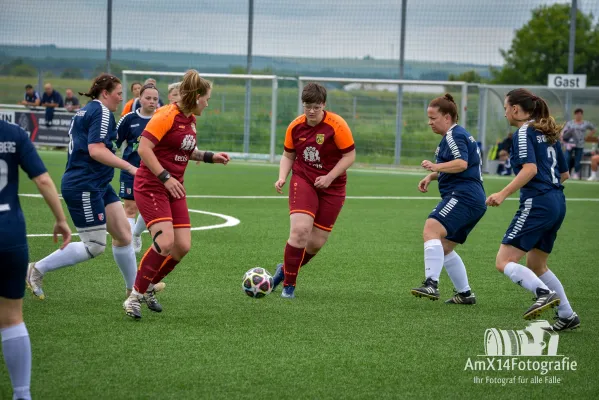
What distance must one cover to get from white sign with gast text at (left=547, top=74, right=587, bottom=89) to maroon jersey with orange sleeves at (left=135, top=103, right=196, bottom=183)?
69.1 feet

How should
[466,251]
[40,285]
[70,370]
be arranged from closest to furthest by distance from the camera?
1. [70,370]
2. [40,285]
3. [466,251]

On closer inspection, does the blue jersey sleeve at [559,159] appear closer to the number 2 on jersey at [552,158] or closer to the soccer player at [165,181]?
the number 2 on jersey at [552,158]

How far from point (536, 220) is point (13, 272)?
410 centimetres

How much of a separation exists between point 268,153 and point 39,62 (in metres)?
9.97

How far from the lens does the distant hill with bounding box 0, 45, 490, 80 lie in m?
29.9

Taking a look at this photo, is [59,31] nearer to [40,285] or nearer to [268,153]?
[268,153]

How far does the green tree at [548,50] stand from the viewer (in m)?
35.7

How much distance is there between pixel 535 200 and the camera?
7168 mm

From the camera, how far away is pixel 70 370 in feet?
18.9

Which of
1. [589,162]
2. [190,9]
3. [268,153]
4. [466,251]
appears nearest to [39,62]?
[190,9]

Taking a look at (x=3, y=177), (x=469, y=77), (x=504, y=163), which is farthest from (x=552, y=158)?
(x=469, y=77)

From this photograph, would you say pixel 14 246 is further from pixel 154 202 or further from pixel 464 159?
pixel 464 159

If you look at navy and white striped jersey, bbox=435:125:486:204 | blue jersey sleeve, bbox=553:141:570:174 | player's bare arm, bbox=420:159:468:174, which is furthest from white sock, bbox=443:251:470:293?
blue jersey sleeve, bbox=553:141:570:174

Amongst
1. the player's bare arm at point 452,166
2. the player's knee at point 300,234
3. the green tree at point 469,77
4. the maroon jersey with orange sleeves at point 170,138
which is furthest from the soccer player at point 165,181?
the green tree at point 469,77
